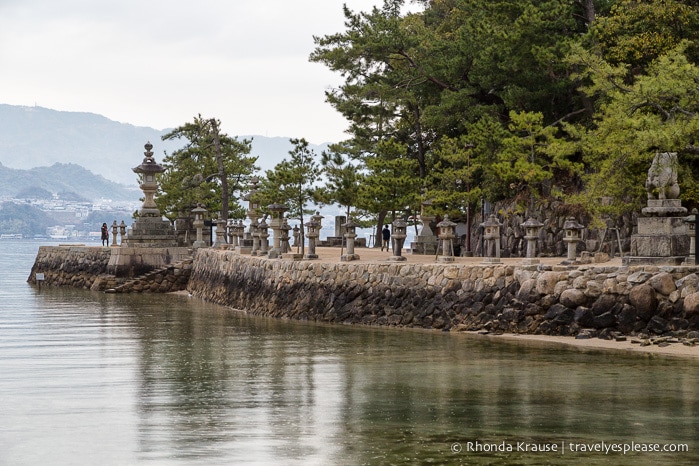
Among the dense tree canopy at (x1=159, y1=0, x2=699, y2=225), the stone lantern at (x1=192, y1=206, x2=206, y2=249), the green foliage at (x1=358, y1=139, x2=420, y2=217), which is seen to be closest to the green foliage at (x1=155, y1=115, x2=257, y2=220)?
the stone lantern at (x1=192, y1=206, x2=206, y2=249)

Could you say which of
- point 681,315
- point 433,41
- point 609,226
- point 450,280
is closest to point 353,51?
point 433,41

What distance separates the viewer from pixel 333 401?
1877 centimetres

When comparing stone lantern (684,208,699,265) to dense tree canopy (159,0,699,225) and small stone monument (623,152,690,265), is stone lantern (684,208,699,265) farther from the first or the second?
dense tree canopy (159,0,699,225)

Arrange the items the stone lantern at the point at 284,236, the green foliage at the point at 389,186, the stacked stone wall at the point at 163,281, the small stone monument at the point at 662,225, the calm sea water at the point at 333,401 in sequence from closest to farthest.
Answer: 1. the calm sea water at the point at 333,401
2. the small stone monument at the point at 662,225
3. the stone lantern at the point at 284,236
4. the green foliage at the point at 389,186
5. the stacked stone wall at the point at 163,281

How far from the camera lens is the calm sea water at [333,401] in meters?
14.7

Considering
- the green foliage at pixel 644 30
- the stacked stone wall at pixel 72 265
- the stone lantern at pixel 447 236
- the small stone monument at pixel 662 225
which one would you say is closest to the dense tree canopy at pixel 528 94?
the green foliage at pixel 644 30

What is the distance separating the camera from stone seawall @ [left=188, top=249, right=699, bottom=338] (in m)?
26.3

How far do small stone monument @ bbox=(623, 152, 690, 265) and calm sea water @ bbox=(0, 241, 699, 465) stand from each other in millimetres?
4442

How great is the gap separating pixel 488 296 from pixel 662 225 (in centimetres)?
499

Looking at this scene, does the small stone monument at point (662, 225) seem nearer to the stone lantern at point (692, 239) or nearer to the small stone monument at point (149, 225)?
the stone lantern at point (692, 239)

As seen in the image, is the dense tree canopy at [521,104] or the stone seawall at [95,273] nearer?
the dense tree canopy at [521,104]

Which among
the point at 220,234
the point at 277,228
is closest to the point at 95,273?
the point at 220,234

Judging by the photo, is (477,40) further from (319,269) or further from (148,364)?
(148,364)

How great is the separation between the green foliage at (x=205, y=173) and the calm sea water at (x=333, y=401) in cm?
3281
